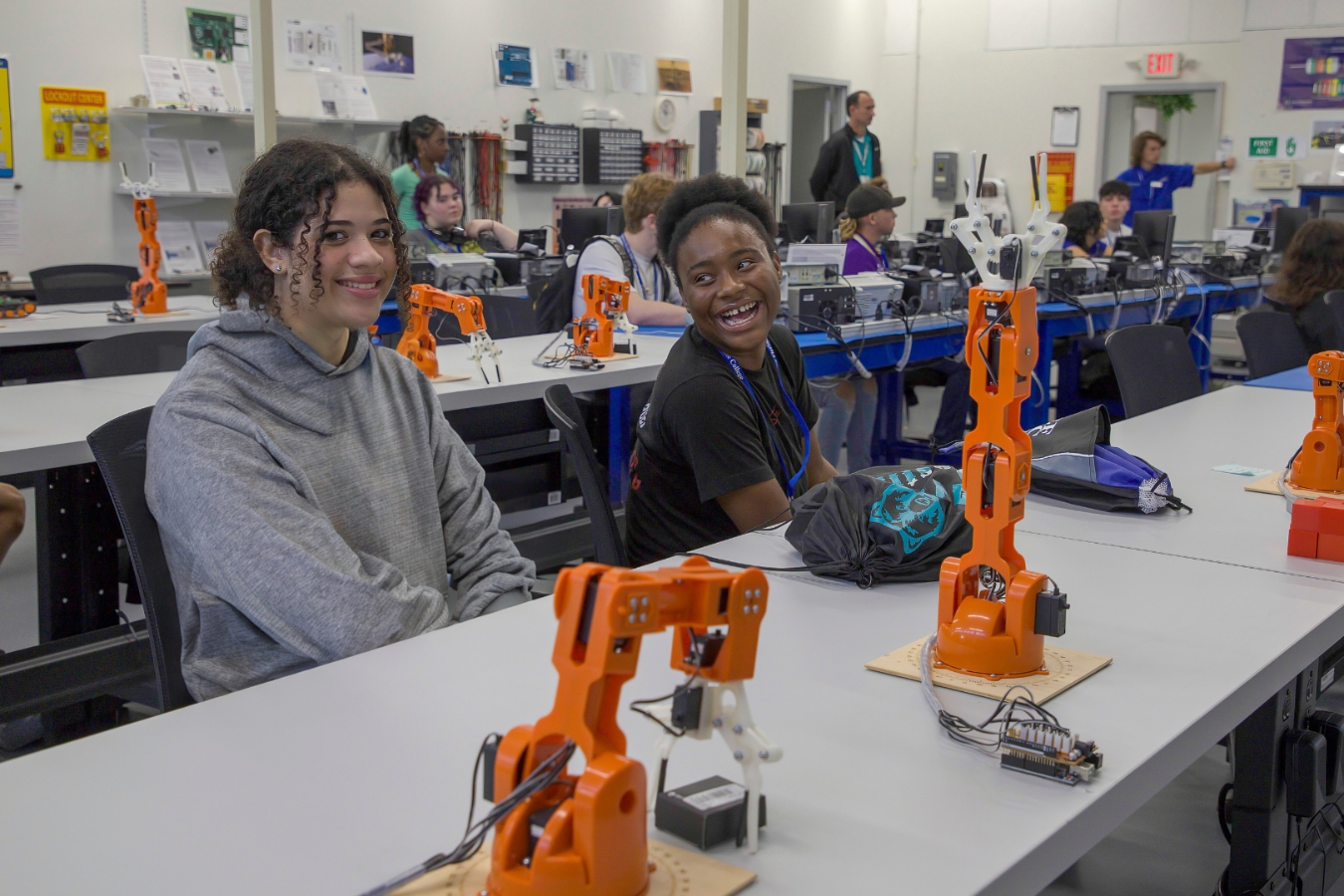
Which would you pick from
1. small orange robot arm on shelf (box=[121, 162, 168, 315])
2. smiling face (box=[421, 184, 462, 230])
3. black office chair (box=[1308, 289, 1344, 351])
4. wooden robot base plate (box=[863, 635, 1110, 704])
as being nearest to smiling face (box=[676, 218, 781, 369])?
wooden robot base plate (box=[863, 635, 1110, 704])

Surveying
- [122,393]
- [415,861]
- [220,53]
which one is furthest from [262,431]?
[220,53]

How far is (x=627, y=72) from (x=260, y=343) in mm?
7827

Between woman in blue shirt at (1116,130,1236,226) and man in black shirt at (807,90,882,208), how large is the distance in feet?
6.77

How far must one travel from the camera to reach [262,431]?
1504 mm

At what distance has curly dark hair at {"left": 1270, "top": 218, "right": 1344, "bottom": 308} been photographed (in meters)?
4.42

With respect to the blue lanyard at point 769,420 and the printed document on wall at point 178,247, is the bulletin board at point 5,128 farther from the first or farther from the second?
the blue lanyard at point 769,420

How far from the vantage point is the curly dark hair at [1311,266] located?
14.5 feet

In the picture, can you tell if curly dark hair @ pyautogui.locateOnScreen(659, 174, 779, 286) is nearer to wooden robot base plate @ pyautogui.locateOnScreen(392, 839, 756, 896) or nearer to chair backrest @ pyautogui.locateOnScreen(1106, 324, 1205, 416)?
chair backrest @ pyautogui.locateOnScreen(1106, 324, 1205, 416)

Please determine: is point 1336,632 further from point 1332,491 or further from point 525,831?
point 525,831

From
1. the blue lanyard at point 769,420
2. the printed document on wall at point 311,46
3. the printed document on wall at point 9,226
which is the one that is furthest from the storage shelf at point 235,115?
the blue lanyard at point 769,420

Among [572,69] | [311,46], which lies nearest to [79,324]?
[311,46]

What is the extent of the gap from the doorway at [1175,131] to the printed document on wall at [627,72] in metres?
4.02

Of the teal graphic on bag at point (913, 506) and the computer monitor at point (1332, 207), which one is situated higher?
Answer: the computer monitor at point (1332, 207)

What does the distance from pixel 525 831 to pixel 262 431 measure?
85 cm
